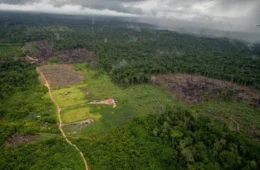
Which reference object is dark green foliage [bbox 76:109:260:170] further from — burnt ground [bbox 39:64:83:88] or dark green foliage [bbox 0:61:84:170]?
burnt ground [bbox 39:64:83:88]

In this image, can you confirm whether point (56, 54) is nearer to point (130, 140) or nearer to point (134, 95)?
point (134, 95)

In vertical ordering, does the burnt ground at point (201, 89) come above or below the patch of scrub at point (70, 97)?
above

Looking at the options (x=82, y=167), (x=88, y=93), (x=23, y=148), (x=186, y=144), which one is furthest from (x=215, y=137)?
(x=88, y=93)

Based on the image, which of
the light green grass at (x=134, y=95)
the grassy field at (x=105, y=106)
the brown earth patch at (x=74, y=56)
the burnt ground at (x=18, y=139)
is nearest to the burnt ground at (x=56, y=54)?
the brown earth patch at (x=74, y=56)

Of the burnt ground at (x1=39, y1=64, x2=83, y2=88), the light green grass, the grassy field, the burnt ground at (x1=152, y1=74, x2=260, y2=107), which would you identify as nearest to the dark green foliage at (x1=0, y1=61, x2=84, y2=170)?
the grassy field

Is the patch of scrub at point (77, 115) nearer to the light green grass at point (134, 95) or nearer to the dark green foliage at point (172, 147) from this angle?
the light green grass at point (134, 95)
